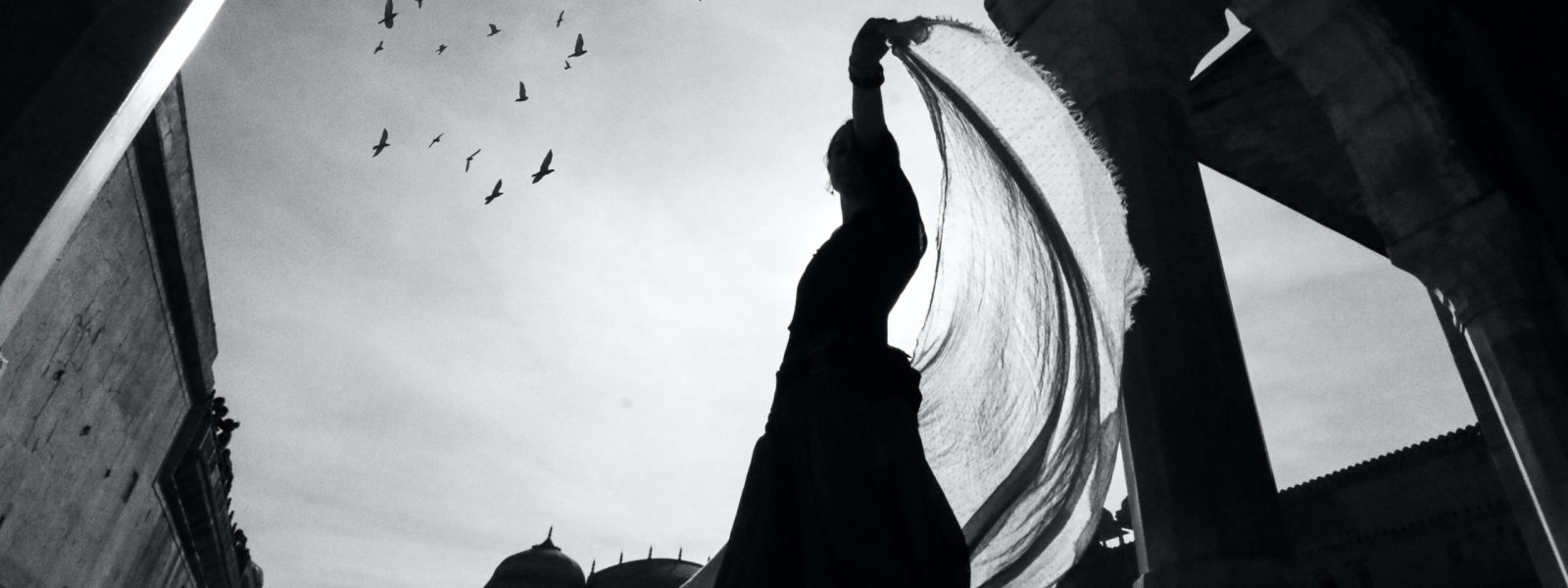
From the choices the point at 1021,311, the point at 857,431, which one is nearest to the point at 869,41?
the point at 1021,311

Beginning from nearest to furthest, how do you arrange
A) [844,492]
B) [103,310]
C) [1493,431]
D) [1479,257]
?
1. [844,492]
2. [1479,257]
3. [1493,431]
4. [103,310]

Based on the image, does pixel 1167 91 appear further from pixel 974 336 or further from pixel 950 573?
pixel 950 573

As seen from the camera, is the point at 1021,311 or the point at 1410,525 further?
the point at 1410,525

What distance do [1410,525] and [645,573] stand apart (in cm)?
2437

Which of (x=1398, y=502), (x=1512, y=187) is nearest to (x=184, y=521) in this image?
(x=1512, y=187)

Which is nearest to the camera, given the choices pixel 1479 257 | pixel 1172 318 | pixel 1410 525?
pixel 1172 318

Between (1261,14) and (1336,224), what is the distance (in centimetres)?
451

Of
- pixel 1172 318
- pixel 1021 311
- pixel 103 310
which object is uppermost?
pixel 103 310

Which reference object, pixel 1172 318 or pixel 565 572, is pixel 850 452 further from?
pixel 565 572

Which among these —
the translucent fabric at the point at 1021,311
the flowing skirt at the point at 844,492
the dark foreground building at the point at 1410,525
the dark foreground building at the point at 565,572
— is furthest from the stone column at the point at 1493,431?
the dark foreground building at the point at 565,572

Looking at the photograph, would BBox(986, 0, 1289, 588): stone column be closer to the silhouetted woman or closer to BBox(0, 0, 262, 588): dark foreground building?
the silhouetted woman

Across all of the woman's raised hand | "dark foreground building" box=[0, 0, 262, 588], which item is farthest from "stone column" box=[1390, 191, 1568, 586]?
"dark foreground building" box=[0, 0, 262, 588]

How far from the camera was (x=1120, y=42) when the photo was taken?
426 centimetres

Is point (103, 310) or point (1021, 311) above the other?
point (103, 310)
